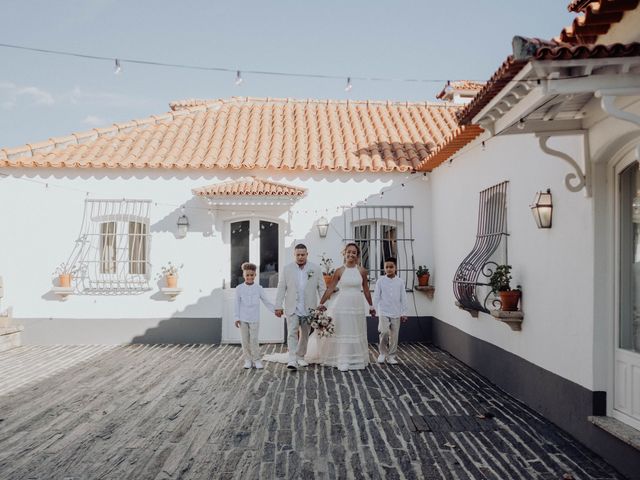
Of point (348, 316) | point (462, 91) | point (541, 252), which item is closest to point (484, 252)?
point (541, 252)

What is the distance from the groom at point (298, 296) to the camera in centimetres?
937

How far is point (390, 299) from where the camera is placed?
956cm

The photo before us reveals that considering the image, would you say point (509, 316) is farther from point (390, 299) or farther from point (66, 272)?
point (66, 272)

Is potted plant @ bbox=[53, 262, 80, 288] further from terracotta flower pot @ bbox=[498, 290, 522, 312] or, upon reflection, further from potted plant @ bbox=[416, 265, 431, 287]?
terracotta flower pot @ bbox=[498, 290, 522, 312]

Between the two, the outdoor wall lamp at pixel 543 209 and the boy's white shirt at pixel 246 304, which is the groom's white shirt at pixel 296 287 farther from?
the outdoor wall lamp at pixel 543 209

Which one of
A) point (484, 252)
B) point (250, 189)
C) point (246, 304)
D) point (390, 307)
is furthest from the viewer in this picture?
point (250, 189)

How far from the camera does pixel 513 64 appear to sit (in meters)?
4.44

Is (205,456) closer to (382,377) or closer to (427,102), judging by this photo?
(382,377)

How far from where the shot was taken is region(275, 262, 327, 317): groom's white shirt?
9.41m

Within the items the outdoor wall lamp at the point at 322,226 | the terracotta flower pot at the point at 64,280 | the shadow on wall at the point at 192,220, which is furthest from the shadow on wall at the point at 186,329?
the outdoor wall lamp at the point at 322,226

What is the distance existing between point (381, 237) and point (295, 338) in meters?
3.58

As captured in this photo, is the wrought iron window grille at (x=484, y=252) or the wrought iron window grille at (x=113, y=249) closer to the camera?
the wrought iron window grille at (x=484, y=252)

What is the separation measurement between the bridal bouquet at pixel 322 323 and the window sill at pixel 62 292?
16.7ft

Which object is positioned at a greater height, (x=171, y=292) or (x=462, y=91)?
(x=462, y=91)
